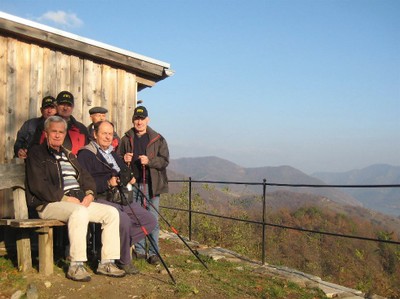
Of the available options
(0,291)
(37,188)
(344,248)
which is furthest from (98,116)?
(344,248)

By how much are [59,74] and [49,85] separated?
0.22 m

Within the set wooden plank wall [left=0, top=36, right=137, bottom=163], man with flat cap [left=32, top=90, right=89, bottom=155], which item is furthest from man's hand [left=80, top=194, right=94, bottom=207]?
wooden plank wall [left=0, top=36, right=137, bottom=163]

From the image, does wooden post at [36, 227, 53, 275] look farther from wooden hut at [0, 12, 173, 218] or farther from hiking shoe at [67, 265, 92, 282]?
wooden hut at [0, 12, 173, 218]

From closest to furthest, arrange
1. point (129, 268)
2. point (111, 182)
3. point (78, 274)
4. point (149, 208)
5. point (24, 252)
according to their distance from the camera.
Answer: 1. point (78, 274)
2. point (24, 252)
3. point (129, 268)
4. point (111, 182)
5. point (149, 208)

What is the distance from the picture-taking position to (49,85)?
6.10 metres

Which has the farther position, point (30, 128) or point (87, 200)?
point (30, 128)

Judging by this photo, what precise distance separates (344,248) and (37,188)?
17.3 metres

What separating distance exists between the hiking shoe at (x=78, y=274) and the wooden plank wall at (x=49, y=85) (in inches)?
86.4

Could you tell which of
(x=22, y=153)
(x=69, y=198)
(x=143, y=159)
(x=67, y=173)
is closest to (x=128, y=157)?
(x=143, y=159)

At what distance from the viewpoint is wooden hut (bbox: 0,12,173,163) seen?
573 cm

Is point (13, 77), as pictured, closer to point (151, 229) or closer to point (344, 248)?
point (151, 229)

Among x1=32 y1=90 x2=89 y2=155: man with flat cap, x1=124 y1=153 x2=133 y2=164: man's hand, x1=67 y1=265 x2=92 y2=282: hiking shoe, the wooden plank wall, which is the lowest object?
x1=67 y1=265 x2=92 y2=282: hiking shoe

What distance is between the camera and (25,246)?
448 cm

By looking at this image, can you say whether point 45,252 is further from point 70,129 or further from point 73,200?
point 70,129
